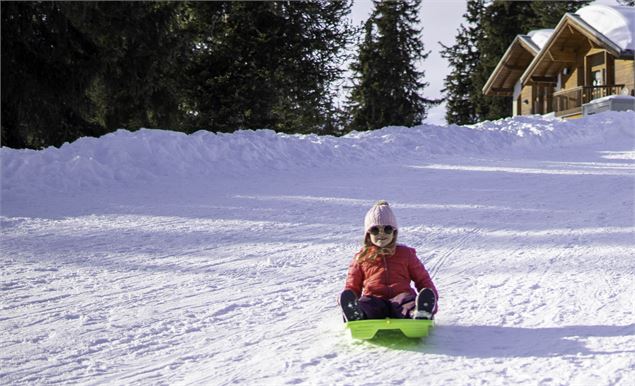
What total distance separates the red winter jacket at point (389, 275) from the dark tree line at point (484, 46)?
120 ft

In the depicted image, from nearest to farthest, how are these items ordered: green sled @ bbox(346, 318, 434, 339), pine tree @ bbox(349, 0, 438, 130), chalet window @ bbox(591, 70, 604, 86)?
green sled @ bbox(346, 318, 434, 339)
chalet window @ bbox(591, 70, 604, 86)
pine tree @ bbox(349, 0, 438, 130)

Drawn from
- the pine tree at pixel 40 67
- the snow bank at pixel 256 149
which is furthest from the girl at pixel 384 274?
the pine tree at pixel 40 67

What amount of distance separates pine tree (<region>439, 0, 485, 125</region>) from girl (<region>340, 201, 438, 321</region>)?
3856cm

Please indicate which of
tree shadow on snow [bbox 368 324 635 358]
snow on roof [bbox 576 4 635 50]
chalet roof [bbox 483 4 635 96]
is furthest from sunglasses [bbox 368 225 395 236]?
snow on roof [bbox 576 4 635 50]

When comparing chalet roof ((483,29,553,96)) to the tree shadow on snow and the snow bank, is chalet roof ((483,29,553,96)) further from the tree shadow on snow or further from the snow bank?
the tree shadow on snow

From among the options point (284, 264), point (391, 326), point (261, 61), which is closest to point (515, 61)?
point (261, 61)

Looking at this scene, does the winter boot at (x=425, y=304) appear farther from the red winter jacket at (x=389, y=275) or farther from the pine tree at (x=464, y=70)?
the pine tree at (x=464, y=70)

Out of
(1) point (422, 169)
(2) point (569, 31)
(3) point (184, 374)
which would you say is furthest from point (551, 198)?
(2) point (569, 31)

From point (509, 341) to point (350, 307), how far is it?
848mm

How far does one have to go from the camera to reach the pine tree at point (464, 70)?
137 feet

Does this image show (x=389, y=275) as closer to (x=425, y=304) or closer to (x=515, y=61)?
(x=425, y=304)

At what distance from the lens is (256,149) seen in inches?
487

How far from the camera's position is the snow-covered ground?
3.45 m

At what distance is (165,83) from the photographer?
1762 cm
